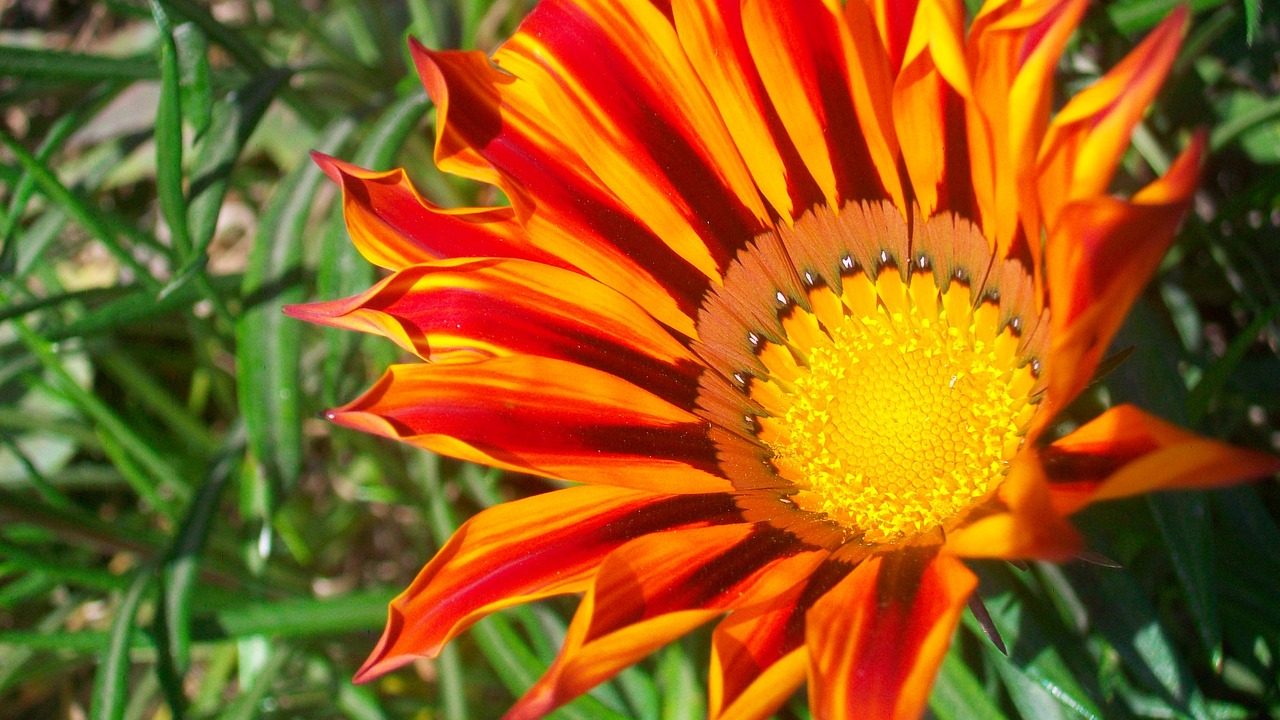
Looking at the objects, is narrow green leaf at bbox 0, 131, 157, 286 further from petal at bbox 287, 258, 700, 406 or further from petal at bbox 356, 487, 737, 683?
petal at bbox 356, 487, 737, 683

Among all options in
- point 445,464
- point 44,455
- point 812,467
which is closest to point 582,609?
point 812,467

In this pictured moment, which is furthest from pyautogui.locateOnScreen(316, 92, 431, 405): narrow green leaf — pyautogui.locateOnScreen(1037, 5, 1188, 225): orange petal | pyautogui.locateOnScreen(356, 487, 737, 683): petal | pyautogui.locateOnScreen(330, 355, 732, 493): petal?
pyautogui.locateOnScreen(1037, 5, 1188, 225): orange petal

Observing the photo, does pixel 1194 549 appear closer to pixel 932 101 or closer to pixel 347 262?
pixel 932 101

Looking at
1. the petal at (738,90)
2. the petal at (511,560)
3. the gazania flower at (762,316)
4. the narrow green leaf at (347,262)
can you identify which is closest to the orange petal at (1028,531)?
the gazania flower at (762,316)

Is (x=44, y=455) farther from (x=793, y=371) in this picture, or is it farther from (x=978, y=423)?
(x=978, y=423)

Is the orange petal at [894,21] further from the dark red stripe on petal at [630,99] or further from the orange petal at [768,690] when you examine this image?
the orange petal at [768,690]

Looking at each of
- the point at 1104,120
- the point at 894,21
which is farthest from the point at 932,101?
the point at 1104,120
